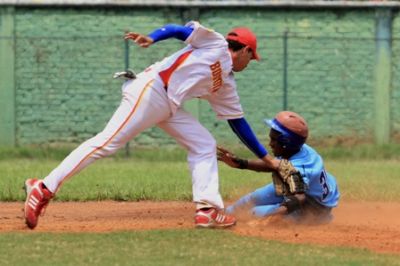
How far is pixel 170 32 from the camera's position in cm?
798

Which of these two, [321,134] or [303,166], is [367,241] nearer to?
[303,166]

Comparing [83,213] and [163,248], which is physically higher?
[163,248]

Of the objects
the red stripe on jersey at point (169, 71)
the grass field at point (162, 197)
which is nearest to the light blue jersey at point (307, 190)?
the grass field at point (162, 197)

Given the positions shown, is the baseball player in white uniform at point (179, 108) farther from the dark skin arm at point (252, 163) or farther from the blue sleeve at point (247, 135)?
the dark skin arm at point (252, 163)

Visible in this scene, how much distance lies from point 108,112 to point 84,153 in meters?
10.7

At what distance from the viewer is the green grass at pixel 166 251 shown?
22.2 feet

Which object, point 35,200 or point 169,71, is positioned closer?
point 35,200

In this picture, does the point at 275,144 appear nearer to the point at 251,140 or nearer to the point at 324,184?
the point at 251,140

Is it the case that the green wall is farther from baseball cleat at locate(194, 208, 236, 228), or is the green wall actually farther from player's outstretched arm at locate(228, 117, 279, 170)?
baseball cleat at locate(194, 208, 236, 228)

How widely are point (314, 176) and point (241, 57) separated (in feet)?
4.01

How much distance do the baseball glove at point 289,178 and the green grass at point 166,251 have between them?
953 millimetres

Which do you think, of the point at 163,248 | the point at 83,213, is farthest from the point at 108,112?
the point at 163,248

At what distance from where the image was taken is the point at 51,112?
18.7m

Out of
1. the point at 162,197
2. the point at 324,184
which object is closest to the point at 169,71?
the point at 324,184
